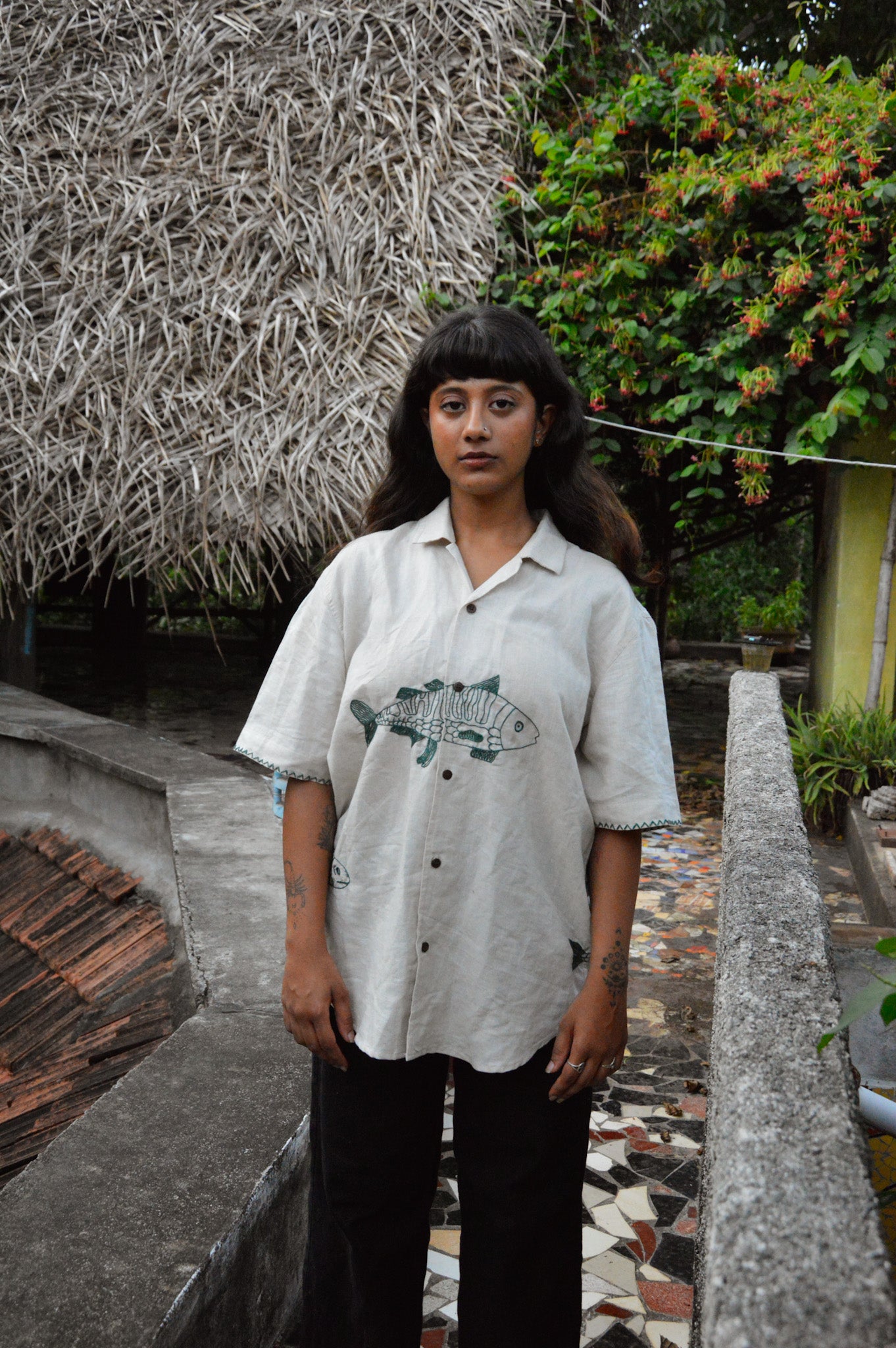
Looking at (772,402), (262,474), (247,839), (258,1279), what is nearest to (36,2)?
(262,474)

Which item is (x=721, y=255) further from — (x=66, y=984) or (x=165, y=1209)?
(x=165, y=1209)

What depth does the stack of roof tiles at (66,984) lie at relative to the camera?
Answer: 2.63 m

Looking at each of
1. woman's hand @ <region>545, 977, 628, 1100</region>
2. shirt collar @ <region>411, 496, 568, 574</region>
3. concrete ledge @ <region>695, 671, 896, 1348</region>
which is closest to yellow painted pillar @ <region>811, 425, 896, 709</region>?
concrete ledge @ <region>695, 671, 896, 1348</region>

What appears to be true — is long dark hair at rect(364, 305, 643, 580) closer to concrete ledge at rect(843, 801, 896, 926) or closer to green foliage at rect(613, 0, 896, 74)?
concrete ledge at rect(843, 801, 896, 926)

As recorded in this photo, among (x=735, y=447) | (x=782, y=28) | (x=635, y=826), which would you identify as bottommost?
(x=635, y=826)

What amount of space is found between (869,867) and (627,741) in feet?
10.3

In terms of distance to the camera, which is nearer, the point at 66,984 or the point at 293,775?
the point at 293,775

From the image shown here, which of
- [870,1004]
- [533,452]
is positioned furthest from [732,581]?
[870,1004]

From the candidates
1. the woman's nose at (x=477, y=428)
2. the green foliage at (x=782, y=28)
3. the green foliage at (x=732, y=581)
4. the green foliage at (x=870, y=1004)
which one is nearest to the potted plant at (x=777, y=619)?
the green foliage at (x=732, y=581)

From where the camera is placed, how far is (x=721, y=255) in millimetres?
4863

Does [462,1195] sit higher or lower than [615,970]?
lower

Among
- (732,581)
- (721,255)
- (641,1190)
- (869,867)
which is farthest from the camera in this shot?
(732,581)

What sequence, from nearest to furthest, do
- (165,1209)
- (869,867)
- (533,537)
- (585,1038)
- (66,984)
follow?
(585,1038), (533,537), (165,1209), (66,984), (869,867)

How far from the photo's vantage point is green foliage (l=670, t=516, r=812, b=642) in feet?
48.0
